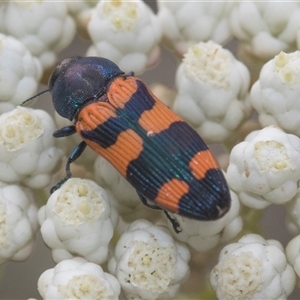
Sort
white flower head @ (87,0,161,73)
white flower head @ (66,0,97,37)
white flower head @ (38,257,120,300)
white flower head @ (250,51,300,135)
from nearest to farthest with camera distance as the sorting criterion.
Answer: white flower head @ (38,257,120,300)
white flower head @ (250,51,300,135)
white flower head @ (87,0,161,73)
white flower head @ (66,0,97,37)

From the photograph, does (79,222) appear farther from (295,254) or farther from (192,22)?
(192,22)

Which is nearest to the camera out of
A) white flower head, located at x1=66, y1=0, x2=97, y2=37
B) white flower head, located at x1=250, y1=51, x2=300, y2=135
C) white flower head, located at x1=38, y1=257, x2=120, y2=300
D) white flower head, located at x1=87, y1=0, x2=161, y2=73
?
white flower head, located at x1=38, y1=257, x2=120, y2=300

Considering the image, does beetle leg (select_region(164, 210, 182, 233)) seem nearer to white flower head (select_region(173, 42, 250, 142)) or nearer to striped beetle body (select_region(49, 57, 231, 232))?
striped beetle body (select_region(49, 57, 231, 232))

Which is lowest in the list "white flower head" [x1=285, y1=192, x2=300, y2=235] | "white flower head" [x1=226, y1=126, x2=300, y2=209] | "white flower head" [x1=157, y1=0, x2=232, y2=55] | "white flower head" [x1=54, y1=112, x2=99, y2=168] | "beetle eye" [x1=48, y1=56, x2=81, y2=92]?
"white flower head" [x1=54, y1=112, x2=99, y2=168]

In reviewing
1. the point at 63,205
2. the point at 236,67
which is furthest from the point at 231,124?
the point at 63,205

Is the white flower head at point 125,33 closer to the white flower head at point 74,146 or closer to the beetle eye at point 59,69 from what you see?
the beetle eye at point 59,69

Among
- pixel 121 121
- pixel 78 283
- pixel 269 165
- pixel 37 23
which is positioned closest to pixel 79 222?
pixel 78 283

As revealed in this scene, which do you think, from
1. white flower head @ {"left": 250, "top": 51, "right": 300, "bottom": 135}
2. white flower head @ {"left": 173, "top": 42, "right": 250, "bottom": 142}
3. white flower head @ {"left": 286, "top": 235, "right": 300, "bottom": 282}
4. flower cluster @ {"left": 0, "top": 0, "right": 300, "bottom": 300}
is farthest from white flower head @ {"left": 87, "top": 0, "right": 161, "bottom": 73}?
white flower head @ {"left": 286, "top": 235, "right": 300, "bottom": 282}
